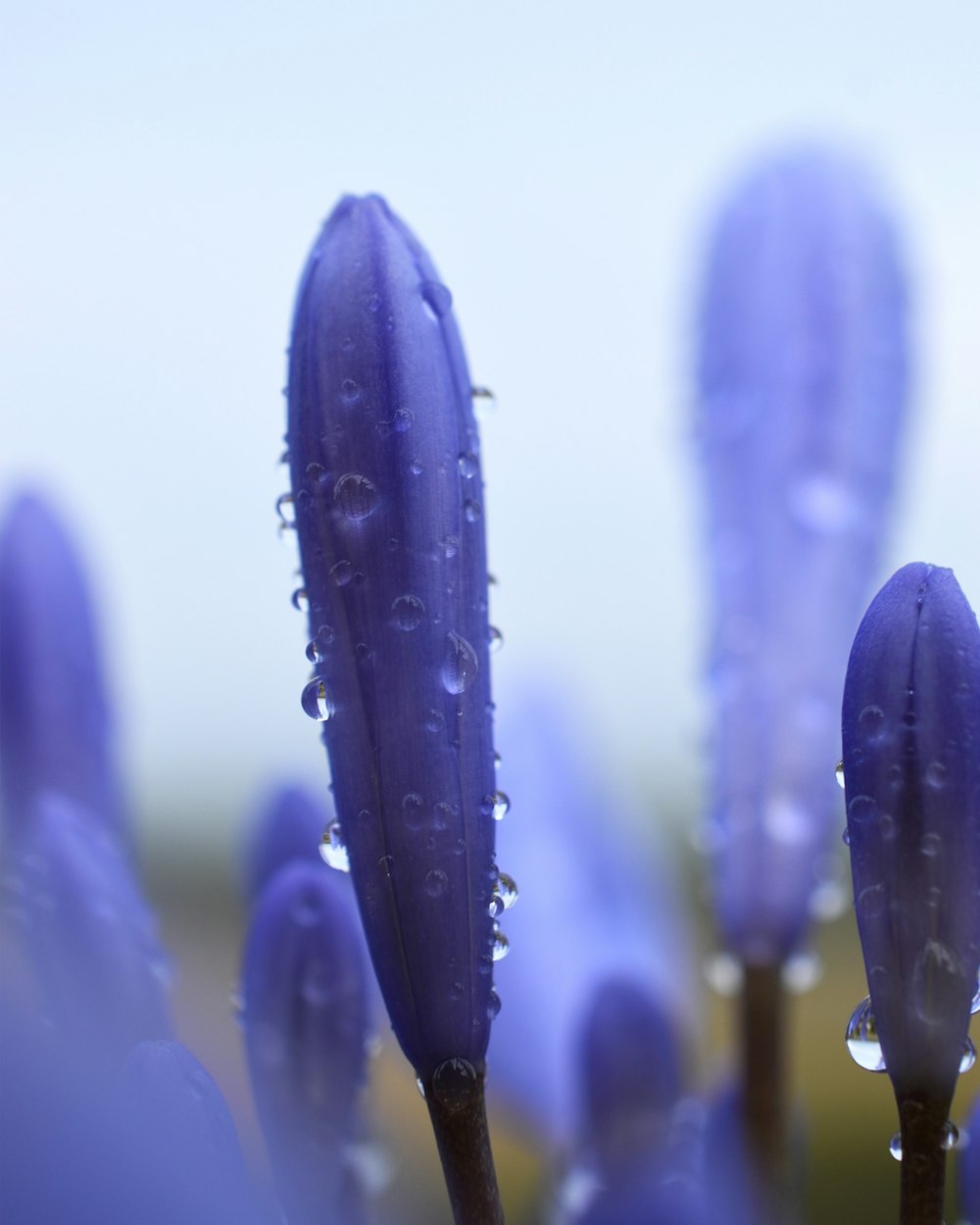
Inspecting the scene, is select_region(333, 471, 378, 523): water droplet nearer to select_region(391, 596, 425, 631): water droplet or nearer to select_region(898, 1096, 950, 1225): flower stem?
select_region(391, 596, 425, 631): water droplet

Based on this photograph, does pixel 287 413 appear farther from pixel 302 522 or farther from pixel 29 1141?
pixel 29 1141

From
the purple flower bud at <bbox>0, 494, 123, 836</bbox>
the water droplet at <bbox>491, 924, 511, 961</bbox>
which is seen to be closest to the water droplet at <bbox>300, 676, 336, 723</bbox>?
the water droplet at <bbox>491, 924, 511, 961</bbox>

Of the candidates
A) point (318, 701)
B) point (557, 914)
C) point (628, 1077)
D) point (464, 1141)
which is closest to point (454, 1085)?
point (464, 1141)

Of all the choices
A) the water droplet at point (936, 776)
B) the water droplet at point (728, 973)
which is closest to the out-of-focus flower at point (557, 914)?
the water droplet at point (728, 973)

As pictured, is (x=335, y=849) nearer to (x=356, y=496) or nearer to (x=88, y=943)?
(x=356, y=496)

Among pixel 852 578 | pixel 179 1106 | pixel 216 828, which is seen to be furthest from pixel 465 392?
pixel 216 828

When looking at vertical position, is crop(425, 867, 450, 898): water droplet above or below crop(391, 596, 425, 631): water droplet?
below

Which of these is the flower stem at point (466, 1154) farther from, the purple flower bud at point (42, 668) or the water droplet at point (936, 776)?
the purple flower bud at point (42, 668)
